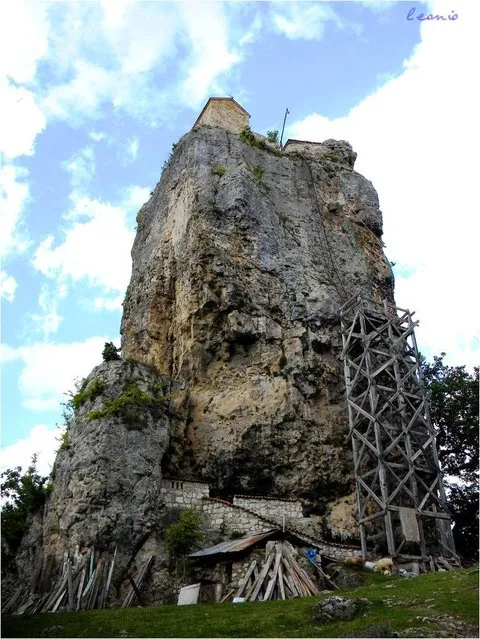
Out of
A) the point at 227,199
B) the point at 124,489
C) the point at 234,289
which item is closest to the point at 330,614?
the point at 124,489

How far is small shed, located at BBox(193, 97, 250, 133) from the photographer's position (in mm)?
40281

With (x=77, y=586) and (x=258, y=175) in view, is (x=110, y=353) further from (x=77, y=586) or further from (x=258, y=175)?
(x=258, y=175)

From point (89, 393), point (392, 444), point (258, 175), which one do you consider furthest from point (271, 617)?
point (258, 175)

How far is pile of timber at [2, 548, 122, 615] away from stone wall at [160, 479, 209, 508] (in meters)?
3.04

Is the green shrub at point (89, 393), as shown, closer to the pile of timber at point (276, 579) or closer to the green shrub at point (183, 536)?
Result: the green shrub at point (183, 536)

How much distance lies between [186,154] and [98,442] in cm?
2046

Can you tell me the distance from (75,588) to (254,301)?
14.3 m

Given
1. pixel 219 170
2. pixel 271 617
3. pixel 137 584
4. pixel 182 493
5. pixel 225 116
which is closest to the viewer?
pixel 271 617

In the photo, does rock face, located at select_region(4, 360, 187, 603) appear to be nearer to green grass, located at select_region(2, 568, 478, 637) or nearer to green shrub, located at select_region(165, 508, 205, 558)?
green shrub, located at select_region(165, 508, 205, 558)

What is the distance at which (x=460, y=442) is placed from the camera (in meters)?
31.8

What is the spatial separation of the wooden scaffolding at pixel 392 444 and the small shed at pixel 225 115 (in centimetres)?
1809

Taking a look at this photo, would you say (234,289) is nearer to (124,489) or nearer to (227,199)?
(227,199)

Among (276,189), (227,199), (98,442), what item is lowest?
(98,442)

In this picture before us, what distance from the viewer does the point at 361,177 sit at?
39312 mm
